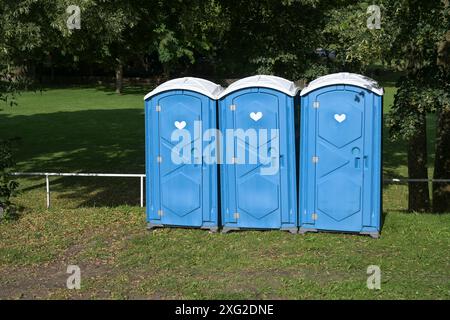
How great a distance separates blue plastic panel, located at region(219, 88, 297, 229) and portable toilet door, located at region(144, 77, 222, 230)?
188 millimetres

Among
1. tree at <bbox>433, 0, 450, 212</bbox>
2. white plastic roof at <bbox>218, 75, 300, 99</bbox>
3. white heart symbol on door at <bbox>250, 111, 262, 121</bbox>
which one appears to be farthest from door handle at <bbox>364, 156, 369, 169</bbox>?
tree at <bbox>433, 0, 450, 212</bbox>

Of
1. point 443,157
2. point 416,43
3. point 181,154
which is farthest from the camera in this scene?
point 443,157

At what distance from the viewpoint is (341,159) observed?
7379mm

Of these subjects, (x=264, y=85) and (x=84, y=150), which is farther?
(x=84, y=150)

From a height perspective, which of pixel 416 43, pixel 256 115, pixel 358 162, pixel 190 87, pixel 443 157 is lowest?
pixel 443 157

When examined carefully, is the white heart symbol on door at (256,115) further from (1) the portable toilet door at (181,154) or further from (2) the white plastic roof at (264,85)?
(1) the portable toilet door at (181,154)

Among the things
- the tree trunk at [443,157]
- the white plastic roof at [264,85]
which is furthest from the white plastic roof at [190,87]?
the tree trunk at [443,157]

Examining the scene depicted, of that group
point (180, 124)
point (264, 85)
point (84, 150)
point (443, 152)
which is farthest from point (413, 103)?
point (84, 150)

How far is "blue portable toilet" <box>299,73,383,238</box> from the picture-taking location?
721 cm

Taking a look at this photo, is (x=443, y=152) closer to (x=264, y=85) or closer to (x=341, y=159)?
(x=341, y=159)

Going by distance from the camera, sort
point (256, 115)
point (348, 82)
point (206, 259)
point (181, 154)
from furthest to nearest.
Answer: point (181, 154), point (256, 115), point (348, 82), point (206, 259)

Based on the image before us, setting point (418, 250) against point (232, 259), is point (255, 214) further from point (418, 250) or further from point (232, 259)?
point (418, 250)

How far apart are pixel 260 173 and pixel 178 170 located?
104cm

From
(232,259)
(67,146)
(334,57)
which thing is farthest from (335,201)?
(67,146)
